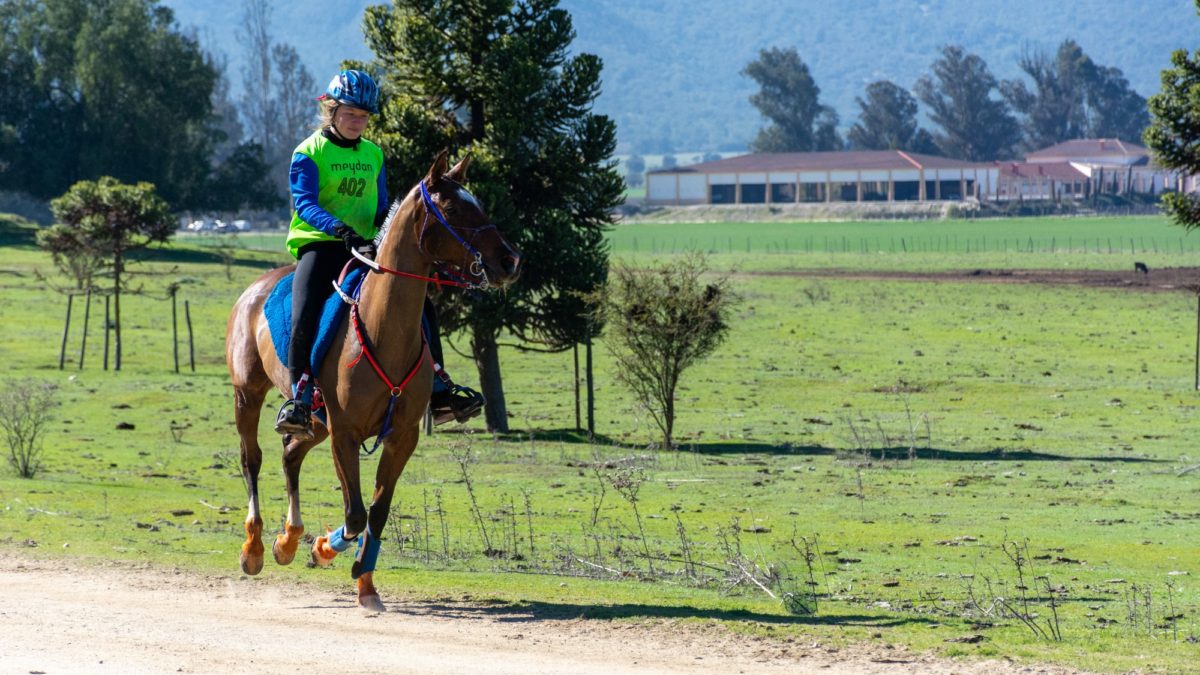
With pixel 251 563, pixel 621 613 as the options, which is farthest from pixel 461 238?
pixel 251 563

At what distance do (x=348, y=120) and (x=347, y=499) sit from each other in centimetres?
301

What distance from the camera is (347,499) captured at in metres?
12.1

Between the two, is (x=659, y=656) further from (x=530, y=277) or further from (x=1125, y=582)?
(x=530, y=277)

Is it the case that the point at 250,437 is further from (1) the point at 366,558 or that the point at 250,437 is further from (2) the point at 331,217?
(2) the point at 331,217

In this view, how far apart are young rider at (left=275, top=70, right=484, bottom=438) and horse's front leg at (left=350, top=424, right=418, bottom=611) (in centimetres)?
73

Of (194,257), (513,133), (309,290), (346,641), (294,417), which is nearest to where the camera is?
(346,641)

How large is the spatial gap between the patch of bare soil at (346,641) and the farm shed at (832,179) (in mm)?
170516

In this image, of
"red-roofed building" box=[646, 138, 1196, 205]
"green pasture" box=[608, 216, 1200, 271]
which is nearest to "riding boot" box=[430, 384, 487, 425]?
"green pasture" box=[608, 216, 1200, 271]

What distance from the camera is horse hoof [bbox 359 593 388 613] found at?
11.9 metres

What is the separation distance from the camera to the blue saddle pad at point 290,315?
12.1 meters

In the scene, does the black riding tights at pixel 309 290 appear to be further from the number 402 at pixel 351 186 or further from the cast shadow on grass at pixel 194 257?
the cast shadow on grass at pixel 194 257

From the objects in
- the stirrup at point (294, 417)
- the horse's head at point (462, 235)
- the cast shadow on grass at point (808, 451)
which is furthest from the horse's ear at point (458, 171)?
the cast shadow on grass at point (808, 451)

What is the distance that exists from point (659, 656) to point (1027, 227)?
5507 inches

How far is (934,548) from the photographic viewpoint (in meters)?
17.3
